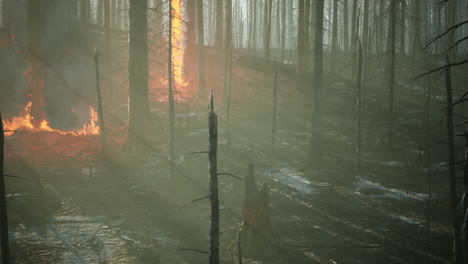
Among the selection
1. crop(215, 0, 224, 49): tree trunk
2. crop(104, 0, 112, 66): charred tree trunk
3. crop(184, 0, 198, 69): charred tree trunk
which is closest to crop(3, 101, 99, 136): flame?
crop(104, 0, 112, 66): charred tree trunk

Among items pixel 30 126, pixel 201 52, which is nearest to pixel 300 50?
pixel 201 52

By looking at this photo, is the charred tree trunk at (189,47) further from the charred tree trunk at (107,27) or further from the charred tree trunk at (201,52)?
the charred tree trunk at (107,27)

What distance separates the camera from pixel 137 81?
1625cm

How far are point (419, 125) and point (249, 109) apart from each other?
11.3m

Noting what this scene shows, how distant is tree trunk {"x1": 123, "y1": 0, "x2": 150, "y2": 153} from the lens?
1602 cm

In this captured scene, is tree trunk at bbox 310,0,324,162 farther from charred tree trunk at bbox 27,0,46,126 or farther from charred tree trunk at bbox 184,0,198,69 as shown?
charred tree trunk at bbox 27,0,46,126

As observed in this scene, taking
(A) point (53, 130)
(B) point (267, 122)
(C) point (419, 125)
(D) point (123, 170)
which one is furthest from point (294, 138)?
(A) point (53, 130)

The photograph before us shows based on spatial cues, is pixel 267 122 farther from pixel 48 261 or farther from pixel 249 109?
pixel 48 261

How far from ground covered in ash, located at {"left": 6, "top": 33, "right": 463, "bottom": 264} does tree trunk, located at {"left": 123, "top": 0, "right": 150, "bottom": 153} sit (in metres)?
0.91

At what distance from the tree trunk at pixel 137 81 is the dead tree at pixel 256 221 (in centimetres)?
824

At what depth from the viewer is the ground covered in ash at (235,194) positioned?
31.4 feet

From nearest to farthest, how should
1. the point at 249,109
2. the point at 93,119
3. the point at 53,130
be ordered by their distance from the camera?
the point at 53,130 → the point at 93,119 → the point at 249,109

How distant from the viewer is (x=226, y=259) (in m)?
9.16

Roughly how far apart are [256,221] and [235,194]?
13.9 ft
